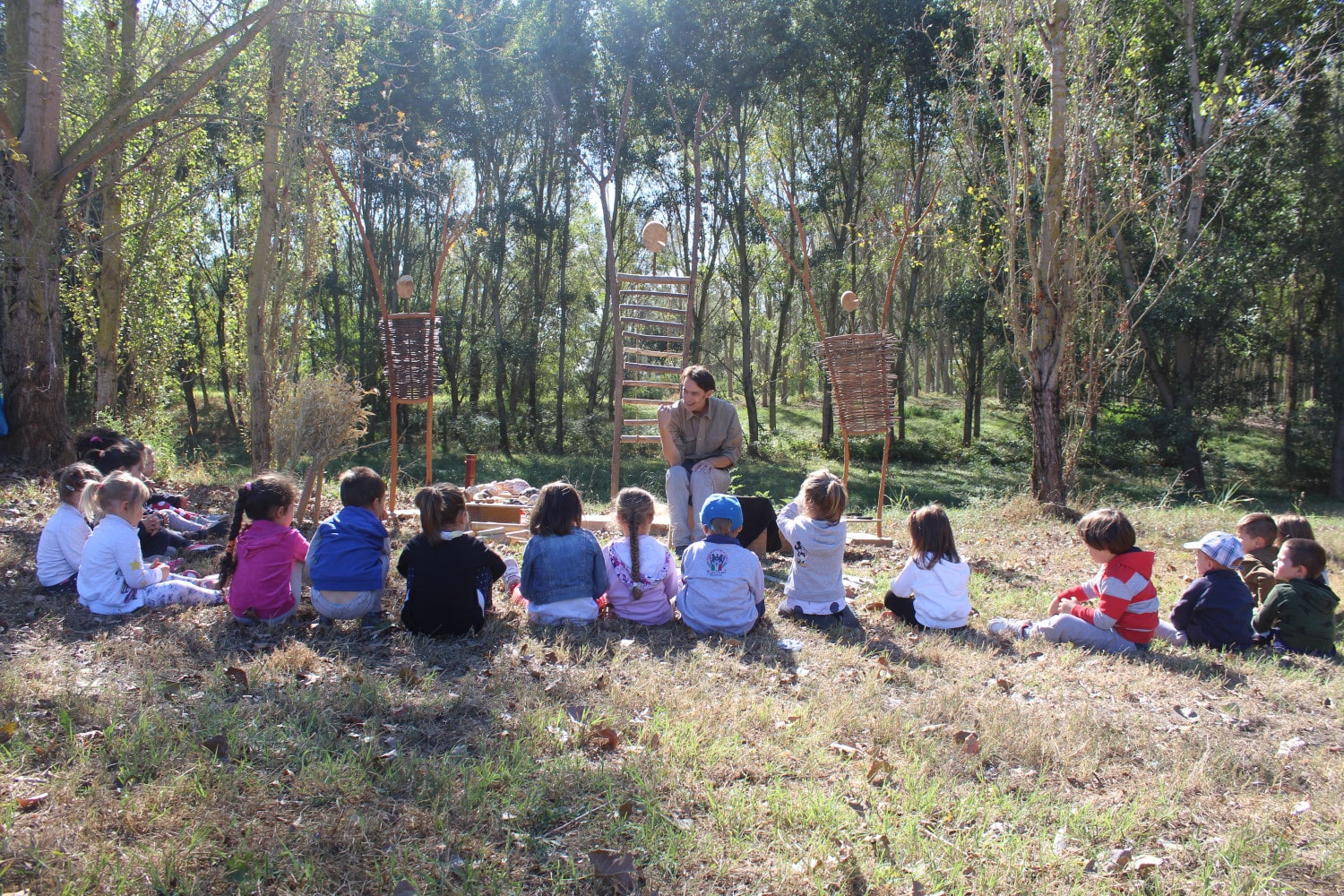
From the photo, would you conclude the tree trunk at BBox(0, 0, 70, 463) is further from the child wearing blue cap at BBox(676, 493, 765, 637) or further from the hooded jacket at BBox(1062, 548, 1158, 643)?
the hooded jacket at BBox(1062, 548, 1158, 643)

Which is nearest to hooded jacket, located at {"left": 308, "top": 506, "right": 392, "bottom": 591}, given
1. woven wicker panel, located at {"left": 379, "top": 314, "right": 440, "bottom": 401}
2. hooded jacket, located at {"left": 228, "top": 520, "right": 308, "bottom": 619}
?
hooded jacket, located at {"left": 228, "top": 520, "right": 308, "bottom": 619}

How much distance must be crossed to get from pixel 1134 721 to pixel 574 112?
1869 cm

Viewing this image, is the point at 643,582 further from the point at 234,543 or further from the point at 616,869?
the point at 616,869

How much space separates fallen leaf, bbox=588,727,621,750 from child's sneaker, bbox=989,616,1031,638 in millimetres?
2611

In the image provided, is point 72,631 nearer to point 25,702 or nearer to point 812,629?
point 25,702

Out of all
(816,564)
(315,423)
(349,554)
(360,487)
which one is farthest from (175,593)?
(816,564)

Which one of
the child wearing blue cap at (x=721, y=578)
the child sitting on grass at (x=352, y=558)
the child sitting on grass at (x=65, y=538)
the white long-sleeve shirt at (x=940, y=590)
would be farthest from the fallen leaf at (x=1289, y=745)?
the child sitting on grass at (x=65, y=538)

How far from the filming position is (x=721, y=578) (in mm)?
4383

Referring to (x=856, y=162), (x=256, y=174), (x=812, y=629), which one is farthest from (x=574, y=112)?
(x=812, y=629)

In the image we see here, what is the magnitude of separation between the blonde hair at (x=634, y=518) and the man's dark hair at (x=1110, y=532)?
232 centimetres

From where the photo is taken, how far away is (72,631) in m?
3.99

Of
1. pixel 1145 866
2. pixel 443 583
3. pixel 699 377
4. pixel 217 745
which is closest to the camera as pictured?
pixel 1145 866

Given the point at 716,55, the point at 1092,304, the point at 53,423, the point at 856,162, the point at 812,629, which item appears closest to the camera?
the point at 812,629

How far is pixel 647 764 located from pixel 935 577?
237 centimetres
